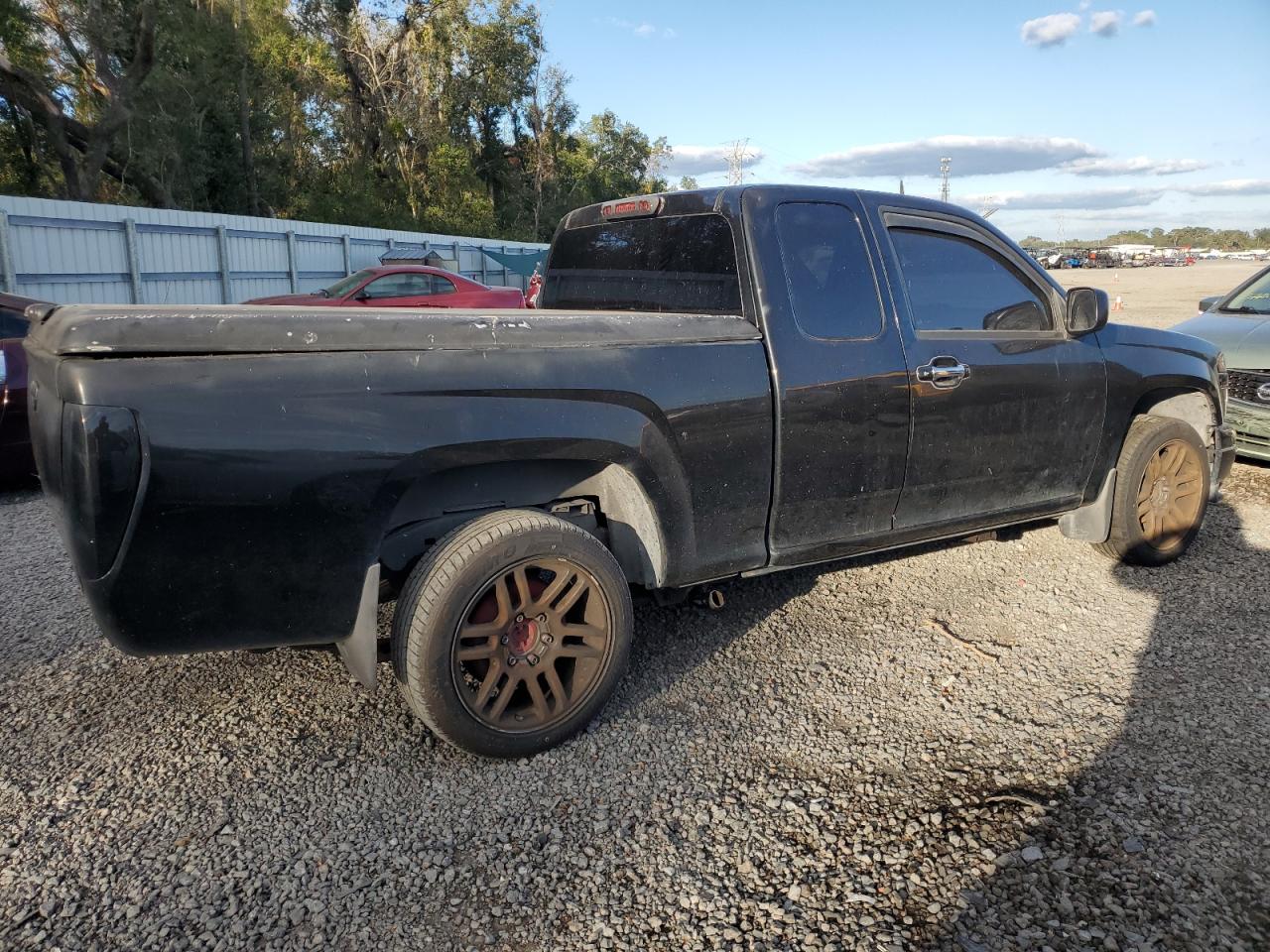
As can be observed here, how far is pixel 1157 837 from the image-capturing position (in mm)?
2471

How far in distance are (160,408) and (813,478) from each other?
2.20 metres

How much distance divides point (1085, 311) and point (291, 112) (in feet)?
131

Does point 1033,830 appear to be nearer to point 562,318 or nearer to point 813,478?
point 813,478

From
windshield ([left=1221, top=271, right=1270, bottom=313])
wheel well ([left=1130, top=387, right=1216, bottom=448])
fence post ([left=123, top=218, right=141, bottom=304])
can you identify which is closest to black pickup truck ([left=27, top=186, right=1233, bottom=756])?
wheel well ([left=1130, top=387, right=1216, bottom=448])

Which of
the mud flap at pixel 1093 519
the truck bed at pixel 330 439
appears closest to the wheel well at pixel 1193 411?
the mud flap at pixel 1093 519

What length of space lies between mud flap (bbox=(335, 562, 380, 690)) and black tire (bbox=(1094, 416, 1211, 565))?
371cm

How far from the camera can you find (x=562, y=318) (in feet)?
9.41

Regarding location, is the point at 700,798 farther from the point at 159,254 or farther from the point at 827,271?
the point at 159,254

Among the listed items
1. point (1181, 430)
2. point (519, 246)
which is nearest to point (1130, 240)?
point (519, 246)

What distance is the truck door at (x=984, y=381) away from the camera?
3635 mm

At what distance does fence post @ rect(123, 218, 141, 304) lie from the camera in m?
15.5

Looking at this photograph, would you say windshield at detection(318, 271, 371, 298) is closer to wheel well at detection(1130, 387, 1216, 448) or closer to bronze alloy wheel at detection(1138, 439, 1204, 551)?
wheel well at detection(1130, 387, 1216, 448)

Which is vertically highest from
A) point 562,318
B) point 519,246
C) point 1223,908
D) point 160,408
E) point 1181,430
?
point 519,246

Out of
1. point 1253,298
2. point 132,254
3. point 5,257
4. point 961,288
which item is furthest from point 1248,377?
point 132,254
